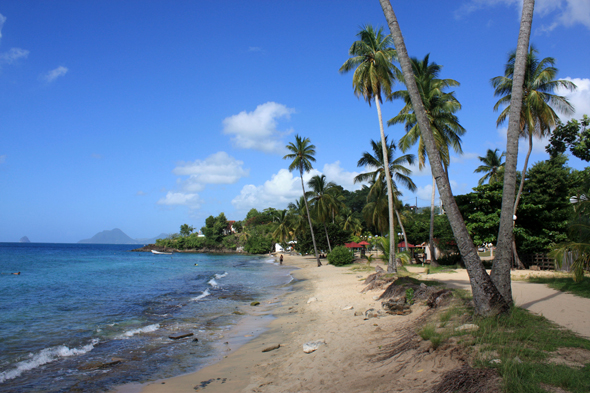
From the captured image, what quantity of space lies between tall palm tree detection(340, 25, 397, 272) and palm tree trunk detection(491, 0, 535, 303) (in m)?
11.0

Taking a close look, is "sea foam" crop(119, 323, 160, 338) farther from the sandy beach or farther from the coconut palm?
the coconut palm

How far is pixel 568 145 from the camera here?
74.4 ft

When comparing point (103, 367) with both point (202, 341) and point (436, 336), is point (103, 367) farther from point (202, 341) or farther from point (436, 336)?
point (436, 336)

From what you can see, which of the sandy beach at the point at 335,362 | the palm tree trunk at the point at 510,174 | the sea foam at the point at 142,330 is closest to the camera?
the sandy beach at the point at 335,362

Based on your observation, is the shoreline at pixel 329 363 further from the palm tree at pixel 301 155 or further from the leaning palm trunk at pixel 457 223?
the palm tree at pixel 301 155

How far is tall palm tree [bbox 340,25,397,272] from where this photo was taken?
60.2 feet

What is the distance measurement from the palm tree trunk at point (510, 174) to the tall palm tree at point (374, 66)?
10990 mm

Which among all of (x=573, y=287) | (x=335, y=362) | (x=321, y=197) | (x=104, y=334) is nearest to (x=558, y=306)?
(x=573, y=287)

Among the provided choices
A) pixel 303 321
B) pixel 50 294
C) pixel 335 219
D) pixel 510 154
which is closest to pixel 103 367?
pixel 303 321

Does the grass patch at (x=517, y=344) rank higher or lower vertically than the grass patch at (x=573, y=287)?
higher

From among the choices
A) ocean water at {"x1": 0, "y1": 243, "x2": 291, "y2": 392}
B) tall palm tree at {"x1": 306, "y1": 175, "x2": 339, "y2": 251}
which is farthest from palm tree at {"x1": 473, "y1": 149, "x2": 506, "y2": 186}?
ocean water at {"x1": 0, "y1": 243, "x2": 291, "y2": 392}

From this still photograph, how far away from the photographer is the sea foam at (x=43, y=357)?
7.37 meters

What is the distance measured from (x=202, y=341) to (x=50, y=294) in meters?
15.6

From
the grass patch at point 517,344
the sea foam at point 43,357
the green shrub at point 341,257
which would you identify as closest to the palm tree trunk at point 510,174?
the grass patch at point 517,344
